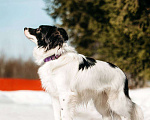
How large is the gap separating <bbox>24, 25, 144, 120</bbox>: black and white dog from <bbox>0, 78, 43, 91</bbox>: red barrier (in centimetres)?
722

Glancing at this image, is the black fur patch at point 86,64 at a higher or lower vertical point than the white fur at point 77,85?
higher

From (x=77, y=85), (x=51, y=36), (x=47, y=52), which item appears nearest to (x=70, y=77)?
(x=77, y=85)

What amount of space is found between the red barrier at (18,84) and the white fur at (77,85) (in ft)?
23.5

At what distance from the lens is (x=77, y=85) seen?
11.4ft

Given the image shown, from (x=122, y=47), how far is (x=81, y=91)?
20.3ft

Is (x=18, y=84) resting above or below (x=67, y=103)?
below

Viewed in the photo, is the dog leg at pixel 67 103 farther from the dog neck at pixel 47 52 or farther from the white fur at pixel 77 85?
the dog neck at pixel 47 52

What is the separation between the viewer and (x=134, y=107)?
3.93 m

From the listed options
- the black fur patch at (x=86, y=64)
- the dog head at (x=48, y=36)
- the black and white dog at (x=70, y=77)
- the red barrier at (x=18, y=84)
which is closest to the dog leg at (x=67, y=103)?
the black and white dog at (x=70, y=77)

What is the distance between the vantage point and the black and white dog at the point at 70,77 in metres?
3.38

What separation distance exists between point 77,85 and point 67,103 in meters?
0.33

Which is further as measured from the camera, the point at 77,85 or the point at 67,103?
the point at 77,85

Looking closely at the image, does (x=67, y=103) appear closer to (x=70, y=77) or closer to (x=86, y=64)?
(x=70, y=77)

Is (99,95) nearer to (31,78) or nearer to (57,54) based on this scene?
(57,54)
